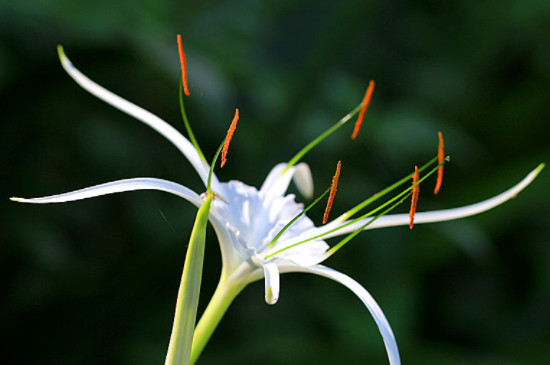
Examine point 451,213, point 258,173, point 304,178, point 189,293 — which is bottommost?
point 189,293

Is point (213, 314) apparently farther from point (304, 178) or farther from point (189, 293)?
point (304, 178)

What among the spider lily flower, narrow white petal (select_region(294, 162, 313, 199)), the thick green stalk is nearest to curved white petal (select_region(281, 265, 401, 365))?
the spider lily flower

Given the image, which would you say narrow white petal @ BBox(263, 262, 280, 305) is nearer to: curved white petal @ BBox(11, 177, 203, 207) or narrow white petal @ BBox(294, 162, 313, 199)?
curved white petal @ BBox(11, 177, 203, 207)

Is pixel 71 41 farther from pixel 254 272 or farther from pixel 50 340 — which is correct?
pixel 254 272

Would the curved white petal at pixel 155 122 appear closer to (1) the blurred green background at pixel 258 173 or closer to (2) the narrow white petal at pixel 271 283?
(2) the narrow white petal at pixel 271 283

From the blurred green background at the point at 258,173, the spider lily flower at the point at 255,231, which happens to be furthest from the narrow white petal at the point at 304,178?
the blurred green background at the point at 258,173

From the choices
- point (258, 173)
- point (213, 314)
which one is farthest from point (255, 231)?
point (258, 173)
